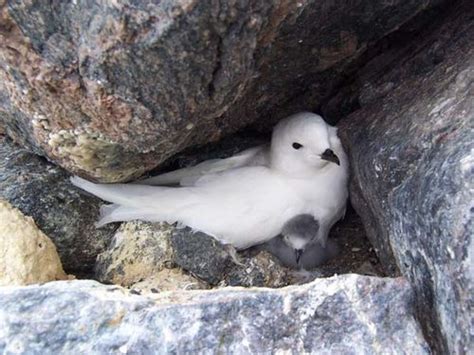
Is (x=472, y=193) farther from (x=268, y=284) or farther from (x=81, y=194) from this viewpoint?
(x=81, y=194)

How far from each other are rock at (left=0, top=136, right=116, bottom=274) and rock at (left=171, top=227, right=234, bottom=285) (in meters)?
0.32

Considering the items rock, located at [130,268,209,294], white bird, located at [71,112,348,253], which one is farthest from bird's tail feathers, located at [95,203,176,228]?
rock, located at [130,268,209,294]

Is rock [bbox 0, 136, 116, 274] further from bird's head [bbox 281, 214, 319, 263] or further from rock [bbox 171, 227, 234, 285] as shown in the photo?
bird's head [bbox 281, 214, 319, 263]

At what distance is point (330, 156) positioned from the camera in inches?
120

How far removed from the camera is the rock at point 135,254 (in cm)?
283

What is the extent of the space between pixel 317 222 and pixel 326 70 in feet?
2.16

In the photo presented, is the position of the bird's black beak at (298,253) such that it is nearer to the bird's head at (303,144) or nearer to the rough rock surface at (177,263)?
the rough rock surface at (177,263)

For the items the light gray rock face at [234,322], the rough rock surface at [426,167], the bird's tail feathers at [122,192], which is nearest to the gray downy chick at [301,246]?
the rough rock surface at [426,167]

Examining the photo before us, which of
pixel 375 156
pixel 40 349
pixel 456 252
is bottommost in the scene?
pixel 40 349

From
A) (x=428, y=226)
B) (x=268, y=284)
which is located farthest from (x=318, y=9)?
(x=268, y=284)

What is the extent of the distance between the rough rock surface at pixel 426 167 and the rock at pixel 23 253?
1150 mm

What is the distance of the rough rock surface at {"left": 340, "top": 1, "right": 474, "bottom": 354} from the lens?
1.80 m

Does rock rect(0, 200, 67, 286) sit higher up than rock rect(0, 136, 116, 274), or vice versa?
rock rect(0, 136, 116, 274)

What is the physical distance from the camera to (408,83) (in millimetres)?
2664
